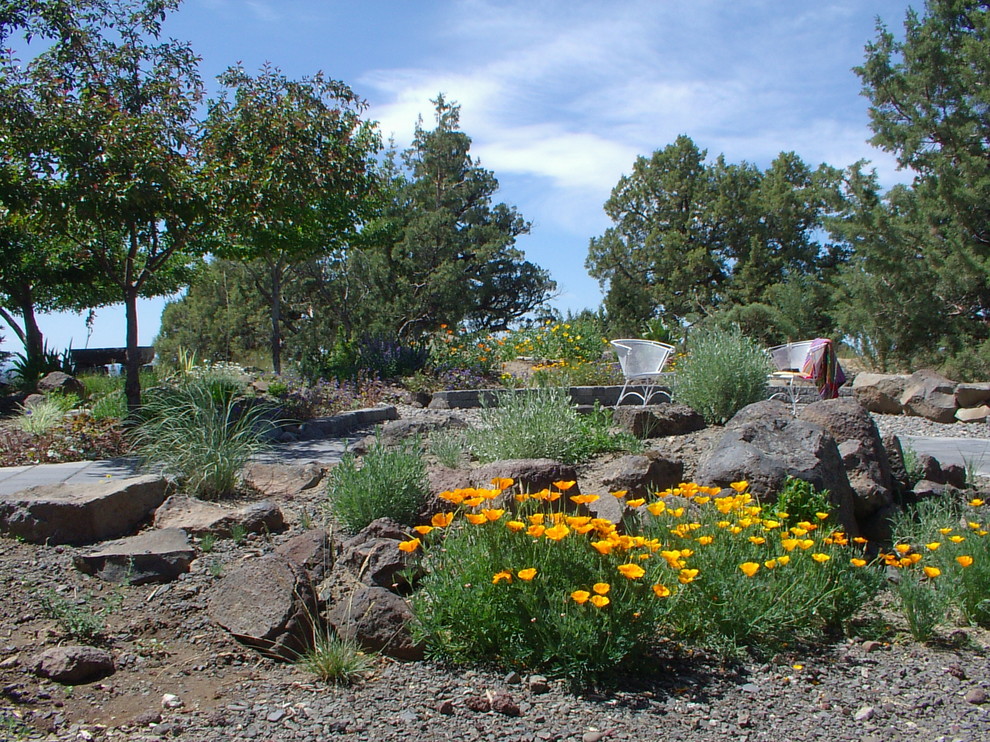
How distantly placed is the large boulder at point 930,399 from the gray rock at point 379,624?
8.50 metres

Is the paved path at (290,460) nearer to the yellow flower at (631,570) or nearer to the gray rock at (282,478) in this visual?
the gray rock at (282,478)

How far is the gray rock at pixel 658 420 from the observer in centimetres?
557

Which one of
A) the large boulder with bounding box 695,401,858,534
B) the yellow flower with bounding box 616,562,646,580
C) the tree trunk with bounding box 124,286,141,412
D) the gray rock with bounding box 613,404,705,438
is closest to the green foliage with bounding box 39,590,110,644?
the yellow flower with bounding box 616,562,646,580

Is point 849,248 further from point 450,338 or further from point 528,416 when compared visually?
point 528,416

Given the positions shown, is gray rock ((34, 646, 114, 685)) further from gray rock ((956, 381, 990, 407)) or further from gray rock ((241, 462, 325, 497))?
gray rock ((956, 381, 990, 407))

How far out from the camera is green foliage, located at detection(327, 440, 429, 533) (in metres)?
3.78

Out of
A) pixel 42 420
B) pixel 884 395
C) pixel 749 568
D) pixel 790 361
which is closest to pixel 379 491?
pixel 749 568

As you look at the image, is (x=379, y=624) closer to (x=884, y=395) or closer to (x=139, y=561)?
(x=139, y=561)

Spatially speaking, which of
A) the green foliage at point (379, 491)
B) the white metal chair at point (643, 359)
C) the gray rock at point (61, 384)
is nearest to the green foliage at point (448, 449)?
the green foliage at point (379, 491)

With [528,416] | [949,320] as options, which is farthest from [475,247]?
[528,416]

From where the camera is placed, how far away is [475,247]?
23109mm

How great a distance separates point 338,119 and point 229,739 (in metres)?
8.14

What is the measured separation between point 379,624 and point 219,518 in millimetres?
1492

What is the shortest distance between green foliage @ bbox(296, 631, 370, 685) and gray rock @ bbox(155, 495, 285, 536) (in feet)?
4.37
